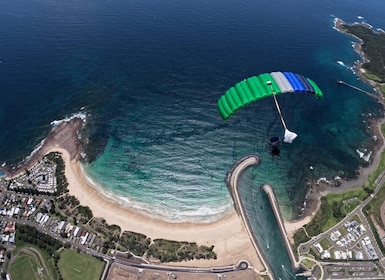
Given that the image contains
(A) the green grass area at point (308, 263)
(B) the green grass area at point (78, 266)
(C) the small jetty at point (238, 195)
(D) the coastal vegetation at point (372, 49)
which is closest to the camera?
(B) the green grass area at point (78, 266)

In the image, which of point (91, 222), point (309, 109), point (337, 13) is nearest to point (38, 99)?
point (91, 222)

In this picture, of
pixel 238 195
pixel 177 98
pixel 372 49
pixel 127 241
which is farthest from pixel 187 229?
pixel 372 49

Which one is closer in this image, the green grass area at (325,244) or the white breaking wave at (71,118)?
the green grass area at (325,244)

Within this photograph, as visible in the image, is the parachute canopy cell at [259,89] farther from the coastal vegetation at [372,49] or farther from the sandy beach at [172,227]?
the coastal vegetation at [372,49]

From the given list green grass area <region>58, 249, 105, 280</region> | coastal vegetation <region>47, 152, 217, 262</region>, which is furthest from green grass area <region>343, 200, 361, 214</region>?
green grass area <region>58, 249, 105, 280</region>

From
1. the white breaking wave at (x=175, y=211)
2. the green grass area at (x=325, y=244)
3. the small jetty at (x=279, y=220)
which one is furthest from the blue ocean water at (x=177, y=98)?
the green grass area at (x=325, y=244)

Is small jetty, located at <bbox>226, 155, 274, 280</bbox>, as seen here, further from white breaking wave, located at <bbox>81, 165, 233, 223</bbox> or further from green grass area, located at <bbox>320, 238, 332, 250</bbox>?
green grass area, located at <bbox>320, 238, 332, 250</bbox>
